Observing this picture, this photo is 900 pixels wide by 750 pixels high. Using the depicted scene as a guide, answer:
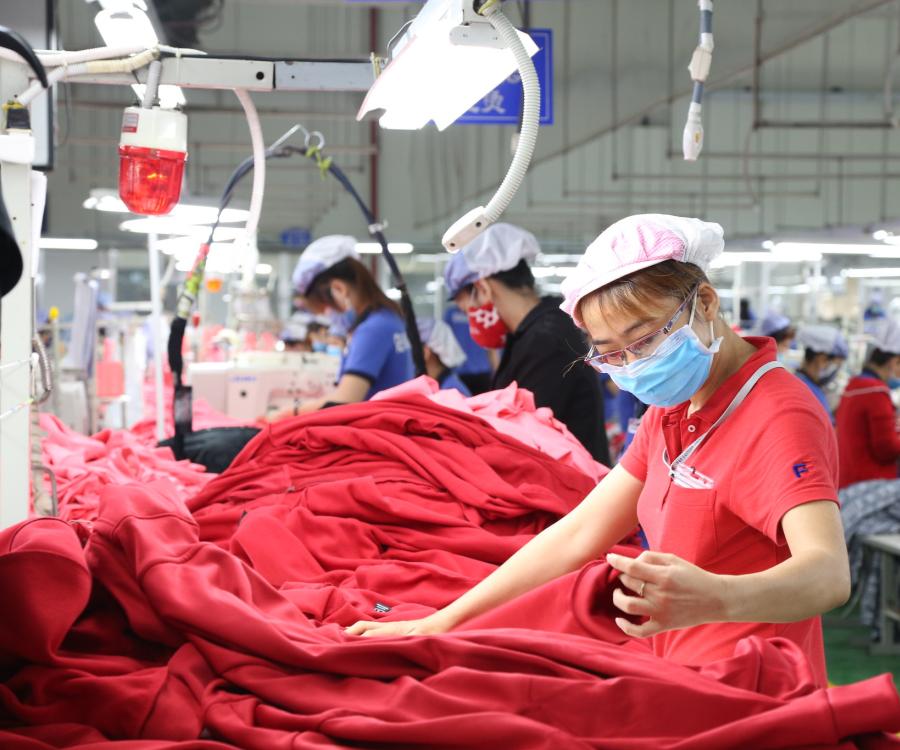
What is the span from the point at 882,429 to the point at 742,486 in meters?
5.29

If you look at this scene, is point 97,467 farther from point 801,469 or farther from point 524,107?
point 801,469

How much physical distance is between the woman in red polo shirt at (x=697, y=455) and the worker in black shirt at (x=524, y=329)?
1668mm

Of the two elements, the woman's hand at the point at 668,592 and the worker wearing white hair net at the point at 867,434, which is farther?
the worker wearing white hair net at the point at 867,434

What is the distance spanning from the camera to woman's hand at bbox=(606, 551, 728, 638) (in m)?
1.28

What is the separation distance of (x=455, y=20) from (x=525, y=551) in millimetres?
871

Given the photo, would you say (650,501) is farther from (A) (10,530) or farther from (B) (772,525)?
(A) (10,530)

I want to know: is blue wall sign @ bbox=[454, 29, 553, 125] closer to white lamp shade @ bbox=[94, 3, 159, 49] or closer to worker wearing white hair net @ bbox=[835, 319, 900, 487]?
worker wearing white hair net @ bbox=[835, 319, 900, 487]

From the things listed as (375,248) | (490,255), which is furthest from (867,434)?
(375,248)

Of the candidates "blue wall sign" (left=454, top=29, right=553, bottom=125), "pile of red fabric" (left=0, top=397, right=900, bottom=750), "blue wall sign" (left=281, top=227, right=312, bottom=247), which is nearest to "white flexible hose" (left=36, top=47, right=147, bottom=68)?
"pile of red fabric" (left=0, top=397, right=900, bottom=750)

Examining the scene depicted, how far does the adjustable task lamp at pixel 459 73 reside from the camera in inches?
66.4

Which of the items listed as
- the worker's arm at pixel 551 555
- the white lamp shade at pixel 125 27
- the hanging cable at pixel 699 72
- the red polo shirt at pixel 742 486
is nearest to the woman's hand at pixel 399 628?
the worker's arm at pixel 551 555

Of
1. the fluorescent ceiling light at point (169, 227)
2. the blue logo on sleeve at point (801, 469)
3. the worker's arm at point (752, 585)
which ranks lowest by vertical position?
the worker's arm at point (752, 585)

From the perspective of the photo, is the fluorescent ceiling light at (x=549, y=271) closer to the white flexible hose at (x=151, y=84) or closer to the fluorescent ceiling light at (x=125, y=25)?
the fluorescent ceiling light at (x=125, y=25)

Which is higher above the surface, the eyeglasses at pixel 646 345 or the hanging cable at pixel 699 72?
the hanging cable at pixel 699 72
